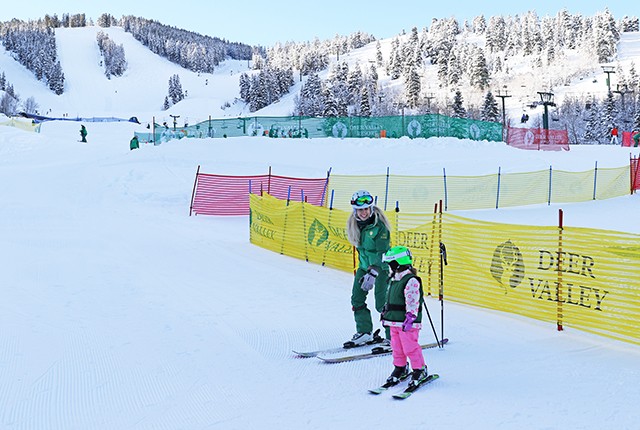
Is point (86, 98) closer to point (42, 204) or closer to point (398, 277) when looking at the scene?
point (42, 204)

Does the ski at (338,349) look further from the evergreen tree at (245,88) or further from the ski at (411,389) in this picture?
the evergreen tree at (245,88)

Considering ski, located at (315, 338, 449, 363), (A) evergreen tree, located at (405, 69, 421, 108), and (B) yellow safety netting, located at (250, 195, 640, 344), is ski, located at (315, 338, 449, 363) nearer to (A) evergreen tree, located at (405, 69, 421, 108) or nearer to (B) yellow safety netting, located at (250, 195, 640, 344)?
(B) yellow safety netting, located at (250, 195, 640, 344)

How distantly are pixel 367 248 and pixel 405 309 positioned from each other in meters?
1.38

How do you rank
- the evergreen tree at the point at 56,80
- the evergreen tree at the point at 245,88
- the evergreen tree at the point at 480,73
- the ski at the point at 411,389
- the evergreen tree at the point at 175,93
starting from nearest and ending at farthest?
1. the ski at the point at 411,389
2. the evergreen tree at the point at 480,73
3. the evergreen tree at the point at 245,88
4. the evergreen tree at the point at 175,93
5. the evergreen tree at the point at 56,80

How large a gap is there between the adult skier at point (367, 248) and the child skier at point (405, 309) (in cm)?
98

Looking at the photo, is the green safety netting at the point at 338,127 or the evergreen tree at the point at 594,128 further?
the evergreen tree at the point at 594,128

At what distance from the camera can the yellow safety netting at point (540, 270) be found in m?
6.59

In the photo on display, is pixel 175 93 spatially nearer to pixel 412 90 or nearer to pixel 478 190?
pixel 412 90

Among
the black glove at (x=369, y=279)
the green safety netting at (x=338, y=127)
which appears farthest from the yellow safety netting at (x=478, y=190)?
the green safety netting at (x=338, y=127)

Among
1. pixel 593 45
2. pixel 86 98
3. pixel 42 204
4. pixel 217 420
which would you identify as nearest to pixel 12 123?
pixel 42 204

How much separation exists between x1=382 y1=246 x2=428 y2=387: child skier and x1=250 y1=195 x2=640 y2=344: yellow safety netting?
6.85 ft

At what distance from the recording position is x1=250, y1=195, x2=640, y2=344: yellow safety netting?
6.59 m

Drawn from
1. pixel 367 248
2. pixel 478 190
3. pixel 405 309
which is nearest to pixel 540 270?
pixel 367 248

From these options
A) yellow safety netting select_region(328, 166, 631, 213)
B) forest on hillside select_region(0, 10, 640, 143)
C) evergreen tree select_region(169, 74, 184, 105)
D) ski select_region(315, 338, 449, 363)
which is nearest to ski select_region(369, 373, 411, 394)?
ski select_region(315, 338, 449, 363)
